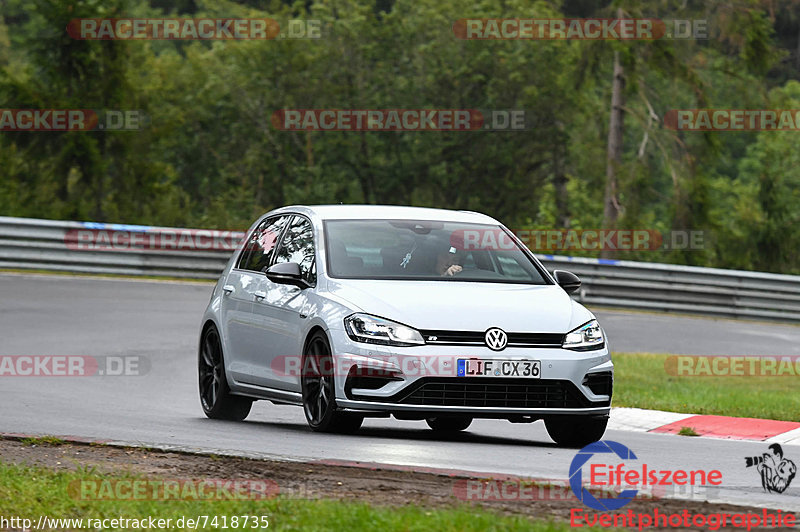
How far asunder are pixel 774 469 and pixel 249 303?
4.30m

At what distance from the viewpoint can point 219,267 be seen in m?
26.4

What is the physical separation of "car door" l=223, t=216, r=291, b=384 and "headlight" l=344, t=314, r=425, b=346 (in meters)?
1.41

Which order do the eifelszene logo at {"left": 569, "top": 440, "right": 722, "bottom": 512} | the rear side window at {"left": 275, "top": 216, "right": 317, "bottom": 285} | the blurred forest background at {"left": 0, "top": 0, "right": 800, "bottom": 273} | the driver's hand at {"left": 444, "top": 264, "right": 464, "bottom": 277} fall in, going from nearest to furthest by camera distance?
the eifelszene logo at {"left": 569, "top": 440, "right": 722, "bottom": 512}, the driver's hand at {"left": 444, "top": 264, "right": 464, "bottom": 277}, the rear side window at {"left": 275, "top": 216, "right": 317, "bottom": 285}, the blurred forest background at {"left": 0, "top": 0, "right": 800, "bottom": 273}

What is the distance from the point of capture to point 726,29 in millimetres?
35531

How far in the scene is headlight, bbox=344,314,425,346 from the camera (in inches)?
387

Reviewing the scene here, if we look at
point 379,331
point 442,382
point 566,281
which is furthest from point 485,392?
point 566,281

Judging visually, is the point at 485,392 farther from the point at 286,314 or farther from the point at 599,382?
the point at 286,314

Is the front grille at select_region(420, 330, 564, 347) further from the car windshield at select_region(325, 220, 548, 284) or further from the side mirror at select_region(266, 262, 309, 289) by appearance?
the side mirror at select_region(266, 262, 309, 289)

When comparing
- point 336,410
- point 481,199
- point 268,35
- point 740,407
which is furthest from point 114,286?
point 481,199

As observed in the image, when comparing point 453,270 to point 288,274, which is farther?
point 453,270

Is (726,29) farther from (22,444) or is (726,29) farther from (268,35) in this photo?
(22,444)

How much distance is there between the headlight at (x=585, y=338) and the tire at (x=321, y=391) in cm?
151

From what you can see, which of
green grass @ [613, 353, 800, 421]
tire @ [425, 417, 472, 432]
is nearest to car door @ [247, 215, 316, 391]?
tire @ [425, 417, 472, 432]

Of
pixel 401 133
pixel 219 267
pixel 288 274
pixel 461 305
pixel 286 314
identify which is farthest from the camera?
pixel 401 133
